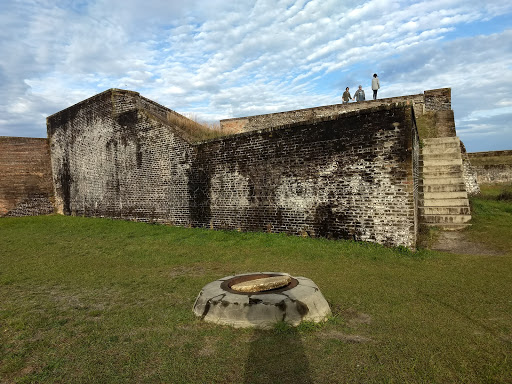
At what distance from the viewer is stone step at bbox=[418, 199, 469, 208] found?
9.19 m

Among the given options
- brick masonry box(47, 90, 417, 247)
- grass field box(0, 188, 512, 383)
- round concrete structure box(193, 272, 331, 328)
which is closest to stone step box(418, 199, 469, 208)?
grass field box(0, 188, 512, 383)

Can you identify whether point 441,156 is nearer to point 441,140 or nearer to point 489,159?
point 441,140

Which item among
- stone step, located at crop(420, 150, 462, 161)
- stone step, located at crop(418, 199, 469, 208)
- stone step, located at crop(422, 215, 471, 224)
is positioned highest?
stone step, located at crop(420, 150, 462, 161)

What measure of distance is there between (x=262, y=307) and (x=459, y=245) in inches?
233

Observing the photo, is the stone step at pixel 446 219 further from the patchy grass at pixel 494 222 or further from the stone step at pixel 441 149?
the stone step at pixel 441 149

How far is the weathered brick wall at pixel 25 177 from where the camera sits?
15574 millimetres

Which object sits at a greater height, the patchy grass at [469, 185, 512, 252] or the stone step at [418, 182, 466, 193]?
the stone step at [418, 182, 466, 193]

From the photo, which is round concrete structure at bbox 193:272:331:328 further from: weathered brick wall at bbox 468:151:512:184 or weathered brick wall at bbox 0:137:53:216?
weathered brick wall at bbox 468:151:512:184

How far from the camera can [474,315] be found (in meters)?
3.65

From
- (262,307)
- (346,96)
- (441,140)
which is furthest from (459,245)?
(346,96)

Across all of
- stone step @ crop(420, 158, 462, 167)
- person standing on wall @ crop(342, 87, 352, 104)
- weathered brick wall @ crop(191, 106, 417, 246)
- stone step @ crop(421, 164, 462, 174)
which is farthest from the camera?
person standing on wall @ crop(342, 87, 352, 104)

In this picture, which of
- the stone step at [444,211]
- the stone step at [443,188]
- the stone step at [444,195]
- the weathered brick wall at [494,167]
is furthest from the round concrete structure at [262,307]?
the weathered brick wall at [494,167]

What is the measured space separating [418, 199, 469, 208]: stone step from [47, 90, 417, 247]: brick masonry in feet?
6.37

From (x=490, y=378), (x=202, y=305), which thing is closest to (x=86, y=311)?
(x=202, y=305)
